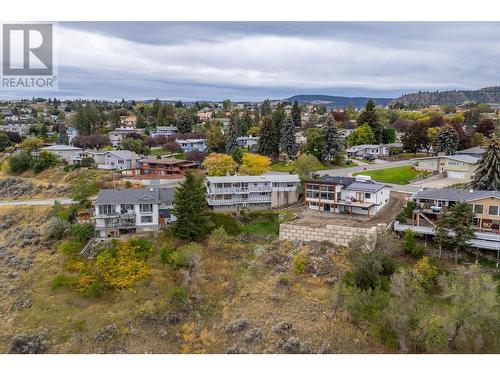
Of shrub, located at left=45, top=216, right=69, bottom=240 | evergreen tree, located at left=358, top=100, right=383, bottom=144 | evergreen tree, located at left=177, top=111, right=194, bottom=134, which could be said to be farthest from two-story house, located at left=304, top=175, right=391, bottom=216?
evergreen tree, located at left=177, top=111, right=194, bottom=134

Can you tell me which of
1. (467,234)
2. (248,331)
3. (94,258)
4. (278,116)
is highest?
(278,116)

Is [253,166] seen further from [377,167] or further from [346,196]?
[377,167]

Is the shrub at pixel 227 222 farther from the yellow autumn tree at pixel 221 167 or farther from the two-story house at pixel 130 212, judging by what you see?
the yellow autumn tree at pixel 221 167

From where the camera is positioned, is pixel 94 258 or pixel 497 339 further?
pixel 94 258

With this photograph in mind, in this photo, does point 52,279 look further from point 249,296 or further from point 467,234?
point 467,234

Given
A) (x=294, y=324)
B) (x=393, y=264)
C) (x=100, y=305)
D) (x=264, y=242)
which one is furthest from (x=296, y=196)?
(x=100, y=305)
